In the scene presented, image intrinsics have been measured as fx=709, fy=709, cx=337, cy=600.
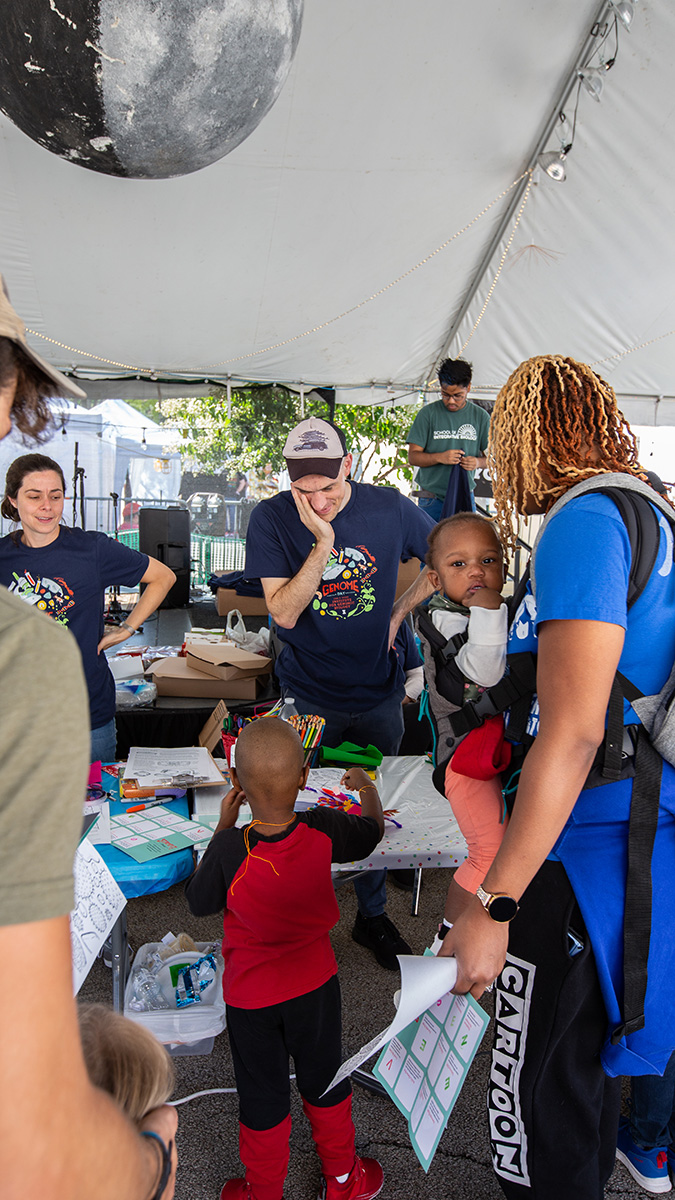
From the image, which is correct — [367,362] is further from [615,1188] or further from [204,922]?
[615,1188]

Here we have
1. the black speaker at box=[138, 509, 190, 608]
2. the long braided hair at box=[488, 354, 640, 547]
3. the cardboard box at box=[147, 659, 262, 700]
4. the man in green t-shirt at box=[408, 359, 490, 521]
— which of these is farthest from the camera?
the black speaker at box=[138, 509, 190, 608]

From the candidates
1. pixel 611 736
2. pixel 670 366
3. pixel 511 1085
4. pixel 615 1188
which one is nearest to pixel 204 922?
pixel 615 1188

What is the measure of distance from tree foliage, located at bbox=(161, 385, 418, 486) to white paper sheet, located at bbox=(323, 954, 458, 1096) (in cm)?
591

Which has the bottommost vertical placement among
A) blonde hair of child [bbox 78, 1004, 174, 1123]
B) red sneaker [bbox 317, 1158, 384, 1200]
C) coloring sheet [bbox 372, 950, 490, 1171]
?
red sneaker [bbox 317, 1158, 384, 1200]

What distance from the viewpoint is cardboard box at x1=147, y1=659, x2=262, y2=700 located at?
3.95m

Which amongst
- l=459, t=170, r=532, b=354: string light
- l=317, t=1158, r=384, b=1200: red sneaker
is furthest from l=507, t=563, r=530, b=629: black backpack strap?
l=459, t=170, r=532, b=354: string light

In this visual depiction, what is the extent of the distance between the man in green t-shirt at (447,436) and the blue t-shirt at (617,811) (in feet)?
12.7

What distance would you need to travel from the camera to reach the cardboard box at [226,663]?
3.99m

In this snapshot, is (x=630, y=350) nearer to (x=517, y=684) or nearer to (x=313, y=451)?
(x=313, y=451)

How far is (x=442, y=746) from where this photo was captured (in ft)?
5.76

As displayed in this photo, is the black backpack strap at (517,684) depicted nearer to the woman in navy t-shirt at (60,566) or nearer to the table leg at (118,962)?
the table leg at (118,962)

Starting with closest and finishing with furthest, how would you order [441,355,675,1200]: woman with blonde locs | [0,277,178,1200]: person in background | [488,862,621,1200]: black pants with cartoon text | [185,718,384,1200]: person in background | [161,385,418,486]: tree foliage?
1. [0,277,178,1200]: person in background
2. [441,355,675,1200]: woman with blonde locs
3. [488,862,621,1200]: black pants with cartoon text
4. [185,718,384,1200]: person in background
5. [161,385,418,486]: tree foliage

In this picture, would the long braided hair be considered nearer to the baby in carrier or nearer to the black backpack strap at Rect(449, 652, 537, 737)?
the black backpack strap at Rect(449, 652, 537, 737)

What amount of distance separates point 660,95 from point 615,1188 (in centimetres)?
444
